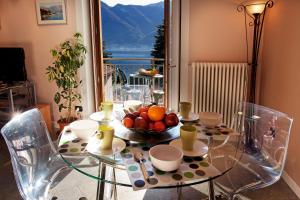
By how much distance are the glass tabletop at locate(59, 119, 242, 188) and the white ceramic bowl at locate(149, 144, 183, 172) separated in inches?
1.1

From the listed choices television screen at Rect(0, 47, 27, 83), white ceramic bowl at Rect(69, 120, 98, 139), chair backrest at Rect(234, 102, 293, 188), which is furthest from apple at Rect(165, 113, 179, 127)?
television screen at Rect(0, 47, 27, 83)

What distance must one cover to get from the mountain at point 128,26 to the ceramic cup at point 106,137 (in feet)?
13.7

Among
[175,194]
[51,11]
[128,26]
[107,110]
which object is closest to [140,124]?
[107,110]

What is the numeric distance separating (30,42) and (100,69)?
1.05 m

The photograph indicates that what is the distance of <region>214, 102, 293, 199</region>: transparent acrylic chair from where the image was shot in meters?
1.59

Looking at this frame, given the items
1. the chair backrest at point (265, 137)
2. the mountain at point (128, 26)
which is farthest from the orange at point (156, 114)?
the mountain at point (128, 26)

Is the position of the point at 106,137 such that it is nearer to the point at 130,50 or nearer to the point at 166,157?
the point at 166,157

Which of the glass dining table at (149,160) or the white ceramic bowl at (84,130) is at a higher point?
the white ceramic bowl at (84,130)

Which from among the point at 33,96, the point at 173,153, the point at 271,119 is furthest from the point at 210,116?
the point at 33,96

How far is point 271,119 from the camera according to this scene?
70.6 inches

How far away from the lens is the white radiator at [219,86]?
2887mm

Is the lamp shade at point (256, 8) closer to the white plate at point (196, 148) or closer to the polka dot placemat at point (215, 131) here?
the polka dot placemat at point (215, 131)

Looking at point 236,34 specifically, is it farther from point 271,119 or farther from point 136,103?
point 136,103

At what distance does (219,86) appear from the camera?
116 inches
